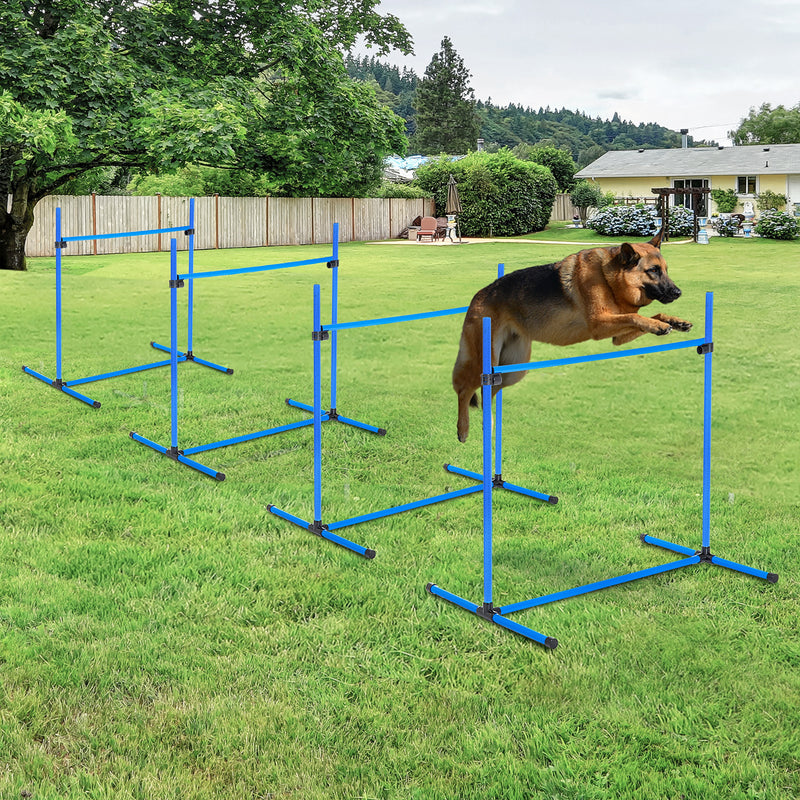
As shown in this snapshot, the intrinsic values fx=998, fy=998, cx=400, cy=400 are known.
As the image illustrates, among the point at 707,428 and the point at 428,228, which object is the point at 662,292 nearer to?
the point at 707,428

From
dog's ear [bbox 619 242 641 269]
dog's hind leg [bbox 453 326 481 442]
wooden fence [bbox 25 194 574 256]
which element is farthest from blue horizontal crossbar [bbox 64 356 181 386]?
wooden fence [bbox 25 194 574 256]

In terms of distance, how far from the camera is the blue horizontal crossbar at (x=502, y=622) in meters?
5.54

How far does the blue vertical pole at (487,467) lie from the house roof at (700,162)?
2195 inches

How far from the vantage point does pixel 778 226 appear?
1471 inches

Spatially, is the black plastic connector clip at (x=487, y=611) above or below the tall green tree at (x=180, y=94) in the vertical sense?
below

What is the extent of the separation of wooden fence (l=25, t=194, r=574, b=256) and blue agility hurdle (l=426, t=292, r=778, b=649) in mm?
24929

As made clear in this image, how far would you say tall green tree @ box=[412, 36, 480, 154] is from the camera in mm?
90312

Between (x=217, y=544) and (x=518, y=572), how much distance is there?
2.13 m

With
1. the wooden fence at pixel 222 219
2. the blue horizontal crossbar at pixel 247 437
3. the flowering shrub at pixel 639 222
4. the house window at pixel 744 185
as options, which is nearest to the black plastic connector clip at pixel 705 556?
the blue horizontal crossbar at pixel 247 437

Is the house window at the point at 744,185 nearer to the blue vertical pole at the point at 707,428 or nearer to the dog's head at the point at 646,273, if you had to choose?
the blue vertical pole at the point at 707,428

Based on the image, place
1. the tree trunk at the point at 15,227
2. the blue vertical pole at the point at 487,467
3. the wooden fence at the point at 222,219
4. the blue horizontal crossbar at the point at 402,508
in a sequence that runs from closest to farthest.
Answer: the blue vertical pole at the point at 487,467, the blue horizontal crossbar at the point at 402,508, the tree trunk at the point at 15,227, the wooden fence at the point at 222,219

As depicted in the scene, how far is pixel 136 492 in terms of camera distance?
26.9 ft

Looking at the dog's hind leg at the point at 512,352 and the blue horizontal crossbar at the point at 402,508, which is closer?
the dog's hind leg at the point at 512,352

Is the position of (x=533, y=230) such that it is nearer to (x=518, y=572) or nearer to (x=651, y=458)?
(x=651, y=458)
